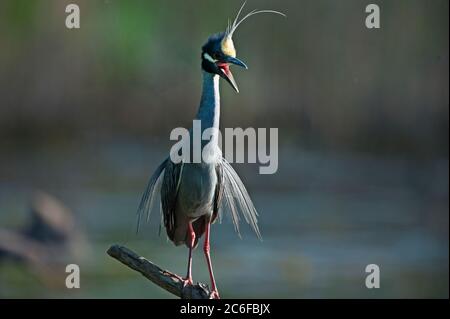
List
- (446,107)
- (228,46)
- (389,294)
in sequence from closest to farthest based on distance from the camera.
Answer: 1. (228,46)
2. (389,294)
3. (446,107)

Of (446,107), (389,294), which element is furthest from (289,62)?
(389,294)

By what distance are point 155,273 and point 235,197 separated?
0.66 metres

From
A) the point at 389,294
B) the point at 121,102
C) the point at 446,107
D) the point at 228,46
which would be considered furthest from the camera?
the point at 446,107

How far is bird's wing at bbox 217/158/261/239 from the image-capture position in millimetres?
3916

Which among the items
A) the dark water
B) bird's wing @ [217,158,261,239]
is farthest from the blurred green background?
bird's wing @ [217,158,261,239]

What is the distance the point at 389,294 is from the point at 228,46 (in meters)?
3.32

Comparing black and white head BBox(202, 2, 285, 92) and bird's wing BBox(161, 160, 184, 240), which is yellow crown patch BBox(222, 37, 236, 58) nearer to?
black and white head BBox(202, 2, 285, 92)

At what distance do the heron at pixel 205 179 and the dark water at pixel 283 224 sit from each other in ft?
8.00

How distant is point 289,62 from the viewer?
7.60 m

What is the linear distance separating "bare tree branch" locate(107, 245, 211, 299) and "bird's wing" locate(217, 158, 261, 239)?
53cm

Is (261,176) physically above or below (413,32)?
below

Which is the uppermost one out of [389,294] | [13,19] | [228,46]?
[13,19]

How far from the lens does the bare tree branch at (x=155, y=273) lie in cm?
343

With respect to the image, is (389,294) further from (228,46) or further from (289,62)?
(228,46)
